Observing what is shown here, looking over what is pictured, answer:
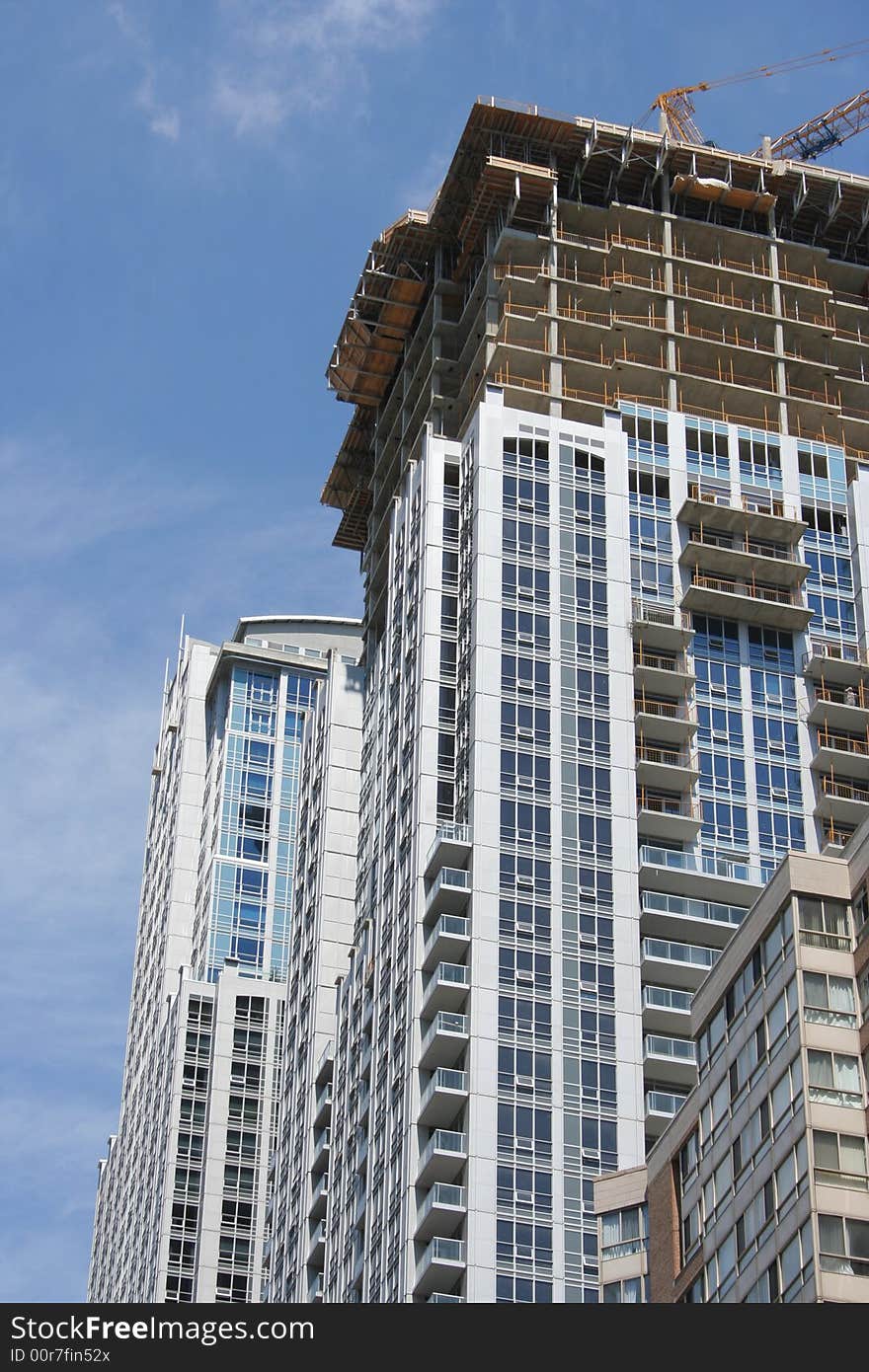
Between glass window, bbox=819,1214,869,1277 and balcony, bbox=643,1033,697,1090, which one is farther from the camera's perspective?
balcony, bbox=643,1033,697,1090

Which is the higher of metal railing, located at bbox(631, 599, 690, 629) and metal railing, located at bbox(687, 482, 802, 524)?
metal railing, located at bbox(687, 482, 802, 524)

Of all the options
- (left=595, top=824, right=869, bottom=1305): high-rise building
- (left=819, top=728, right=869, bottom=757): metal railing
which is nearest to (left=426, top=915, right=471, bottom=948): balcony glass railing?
(left=819, top=728, right=869, bottom=757): metal railing

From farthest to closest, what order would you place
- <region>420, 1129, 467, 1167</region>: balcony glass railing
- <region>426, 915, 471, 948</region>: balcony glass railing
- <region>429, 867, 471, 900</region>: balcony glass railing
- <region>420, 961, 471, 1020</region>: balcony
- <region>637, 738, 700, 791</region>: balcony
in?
1. <region>637, 738, 700, 791</region>: balcony
2. <region>429, 867, 471, 900</region>: balcony glass railing
3. <region>426, 915, 471, 948</region>: balcony glass railing
4. <region>420, 961, 471, 1020</region>: balcony
5. <region>420, 1129, 467, 1167</region>: balcony glass railing

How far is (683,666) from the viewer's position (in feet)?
451

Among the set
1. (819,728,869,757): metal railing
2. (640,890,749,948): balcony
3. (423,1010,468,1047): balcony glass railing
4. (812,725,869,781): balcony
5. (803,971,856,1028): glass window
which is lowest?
(803,971,856,1028): glass window

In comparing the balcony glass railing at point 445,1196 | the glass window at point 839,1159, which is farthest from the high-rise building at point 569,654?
the glass window at point 839,1159

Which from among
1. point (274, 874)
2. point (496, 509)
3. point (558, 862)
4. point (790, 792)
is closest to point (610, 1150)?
point (558, 862)

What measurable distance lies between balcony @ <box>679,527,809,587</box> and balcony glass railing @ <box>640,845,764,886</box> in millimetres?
20018

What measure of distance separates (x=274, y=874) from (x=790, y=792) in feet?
239

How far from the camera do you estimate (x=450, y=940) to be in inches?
4828

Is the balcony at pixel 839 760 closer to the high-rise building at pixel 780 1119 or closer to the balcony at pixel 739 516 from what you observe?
the balcony at pixel 739 516

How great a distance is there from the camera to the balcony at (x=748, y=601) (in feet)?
458

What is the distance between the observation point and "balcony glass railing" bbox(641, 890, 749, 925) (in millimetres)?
125875

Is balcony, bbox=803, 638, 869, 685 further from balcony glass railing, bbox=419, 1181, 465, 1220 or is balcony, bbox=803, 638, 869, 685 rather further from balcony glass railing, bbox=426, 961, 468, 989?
balcony glass railing, bbox=419, 1181, 465, 1220
